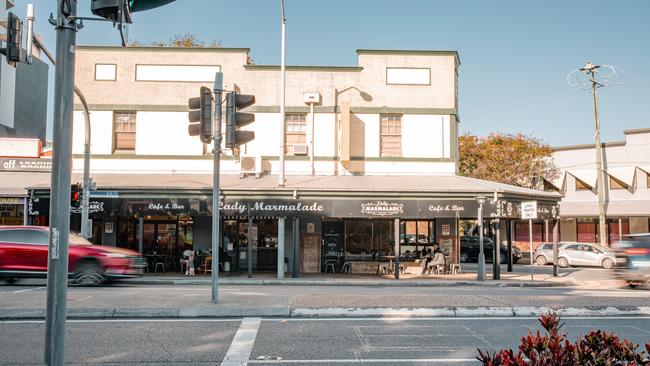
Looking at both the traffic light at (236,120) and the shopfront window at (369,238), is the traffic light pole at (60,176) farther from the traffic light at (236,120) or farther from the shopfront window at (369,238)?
the shopfront window at (369,238)

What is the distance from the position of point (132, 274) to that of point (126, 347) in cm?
993

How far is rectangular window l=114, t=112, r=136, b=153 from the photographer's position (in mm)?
24766

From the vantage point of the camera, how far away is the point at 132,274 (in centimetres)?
1720

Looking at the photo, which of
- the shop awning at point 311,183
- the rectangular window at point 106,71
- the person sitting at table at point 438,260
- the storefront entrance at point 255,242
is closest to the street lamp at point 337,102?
the shop awning at point 311,183

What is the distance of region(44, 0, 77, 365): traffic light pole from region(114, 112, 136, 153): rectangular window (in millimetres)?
20753

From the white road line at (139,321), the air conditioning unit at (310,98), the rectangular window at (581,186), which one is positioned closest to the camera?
the white road line at (139,321)

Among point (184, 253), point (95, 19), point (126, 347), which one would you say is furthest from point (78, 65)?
point (95, 19)

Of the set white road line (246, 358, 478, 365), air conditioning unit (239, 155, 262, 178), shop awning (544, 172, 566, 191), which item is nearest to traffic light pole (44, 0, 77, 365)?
white road line (246, 358, 478, 365)

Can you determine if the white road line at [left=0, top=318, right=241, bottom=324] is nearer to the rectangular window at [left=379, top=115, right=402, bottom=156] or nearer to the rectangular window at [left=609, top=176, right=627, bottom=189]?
the rectangular window at [left=379, top=115, right=402, bottom=156]

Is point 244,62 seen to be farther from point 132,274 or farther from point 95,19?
point 95,19

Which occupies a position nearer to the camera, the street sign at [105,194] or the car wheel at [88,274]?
the car wheel at [88,274]

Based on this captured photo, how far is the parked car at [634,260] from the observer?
17531 mm

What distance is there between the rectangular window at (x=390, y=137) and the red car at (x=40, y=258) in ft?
40.8

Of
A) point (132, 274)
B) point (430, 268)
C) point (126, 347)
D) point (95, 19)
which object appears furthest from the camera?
point (430, 268)
